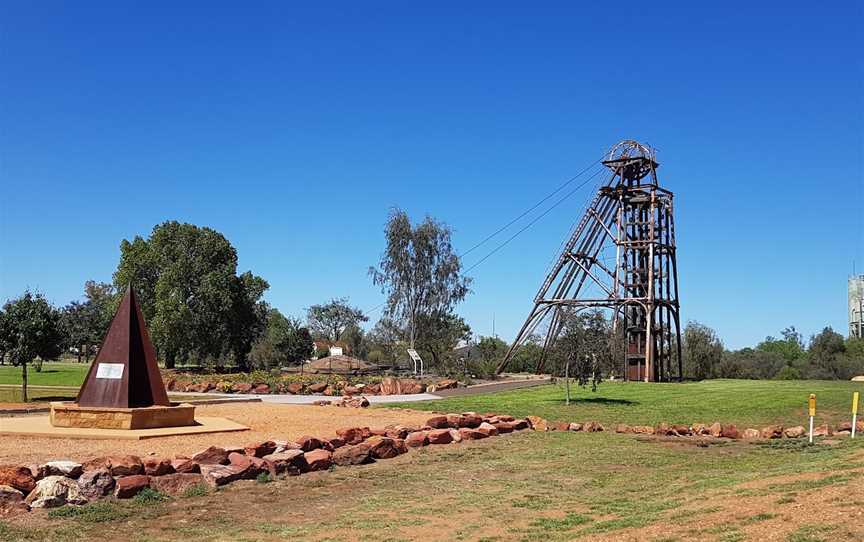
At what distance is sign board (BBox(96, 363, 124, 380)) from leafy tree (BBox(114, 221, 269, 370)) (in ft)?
120

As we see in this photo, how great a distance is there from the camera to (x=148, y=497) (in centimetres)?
1180

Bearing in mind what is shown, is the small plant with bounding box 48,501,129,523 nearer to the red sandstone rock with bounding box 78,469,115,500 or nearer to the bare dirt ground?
the red sandstone rock with bounding box 78,469,115,500

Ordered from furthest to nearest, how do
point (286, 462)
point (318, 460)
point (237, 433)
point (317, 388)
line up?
point (317, 388)
point (237, 433)
point (318, 460)
point (286, 462)

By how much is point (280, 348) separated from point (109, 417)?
166 ft

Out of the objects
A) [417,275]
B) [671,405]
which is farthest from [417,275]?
[671,405]

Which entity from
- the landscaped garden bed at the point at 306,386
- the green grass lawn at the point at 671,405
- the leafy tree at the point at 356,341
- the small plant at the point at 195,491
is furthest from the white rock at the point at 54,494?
the leafy tree at the point at 356,341

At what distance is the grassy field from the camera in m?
8.94

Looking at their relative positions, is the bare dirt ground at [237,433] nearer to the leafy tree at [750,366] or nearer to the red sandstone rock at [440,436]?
the red sandstone rock at [440,436]

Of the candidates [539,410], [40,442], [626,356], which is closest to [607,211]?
[626,356]

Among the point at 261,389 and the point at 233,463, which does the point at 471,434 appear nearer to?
the point at 233,463

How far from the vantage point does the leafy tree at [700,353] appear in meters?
55.4

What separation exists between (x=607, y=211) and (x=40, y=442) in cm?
3978

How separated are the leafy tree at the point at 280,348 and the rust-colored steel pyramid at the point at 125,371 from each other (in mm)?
42851

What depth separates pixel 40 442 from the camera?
669 inches
